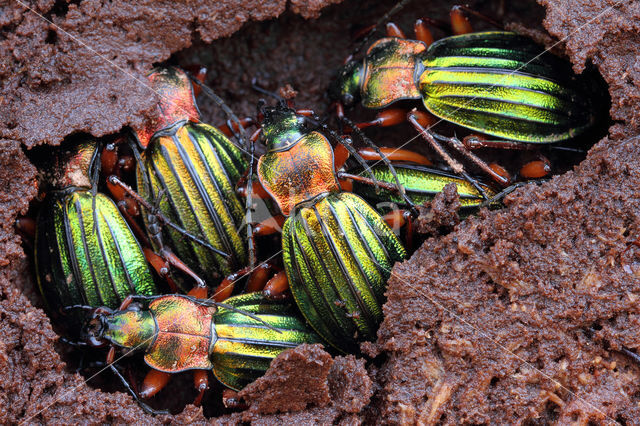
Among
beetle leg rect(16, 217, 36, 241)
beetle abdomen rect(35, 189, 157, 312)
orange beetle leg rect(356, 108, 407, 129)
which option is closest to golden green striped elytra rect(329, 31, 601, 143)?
orange beetle leg rect(356, 108, 407, 129)

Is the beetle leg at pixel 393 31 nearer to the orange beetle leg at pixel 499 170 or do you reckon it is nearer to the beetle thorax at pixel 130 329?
the orange beetle leg at pixel 499 170

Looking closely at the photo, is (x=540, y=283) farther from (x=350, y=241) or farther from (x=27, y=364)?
(x=27, y=364)

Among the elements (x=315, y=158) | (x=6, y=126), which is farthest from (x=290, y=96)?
(x=6, y=126)

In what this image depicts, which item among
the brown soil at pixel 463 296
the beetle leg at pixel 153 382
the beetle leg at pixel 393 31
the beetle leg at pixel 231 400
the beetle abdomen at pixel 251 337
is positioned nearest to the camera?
the brown soil at pixel 463 296

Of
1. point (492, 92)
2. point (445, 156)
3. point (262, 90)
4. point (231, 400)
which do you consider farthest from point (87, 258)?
point (492, 92)

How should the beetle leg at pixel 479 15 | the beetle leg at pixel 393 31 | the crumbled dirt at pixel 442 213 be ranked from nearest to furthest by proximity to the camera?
1. the crumbled dirt at pixel 442 213
2. the beetle leg at pixel 479 15
3. the beetle leg at pixel 393 31

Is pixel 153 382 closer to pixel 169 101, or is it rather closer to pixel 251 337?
pixel 251 337

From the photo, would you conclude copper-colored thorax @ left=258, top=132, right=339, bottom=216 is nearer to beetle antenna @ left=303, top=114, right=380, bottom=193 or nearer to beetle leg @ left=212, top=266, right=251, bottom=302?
beetle antenna @ left=303, top=114, right=380, bottom=193

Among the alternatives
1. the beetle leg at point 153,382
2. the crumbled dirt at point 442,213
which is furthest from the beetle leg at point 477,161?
the beetle leg at point 153,382
